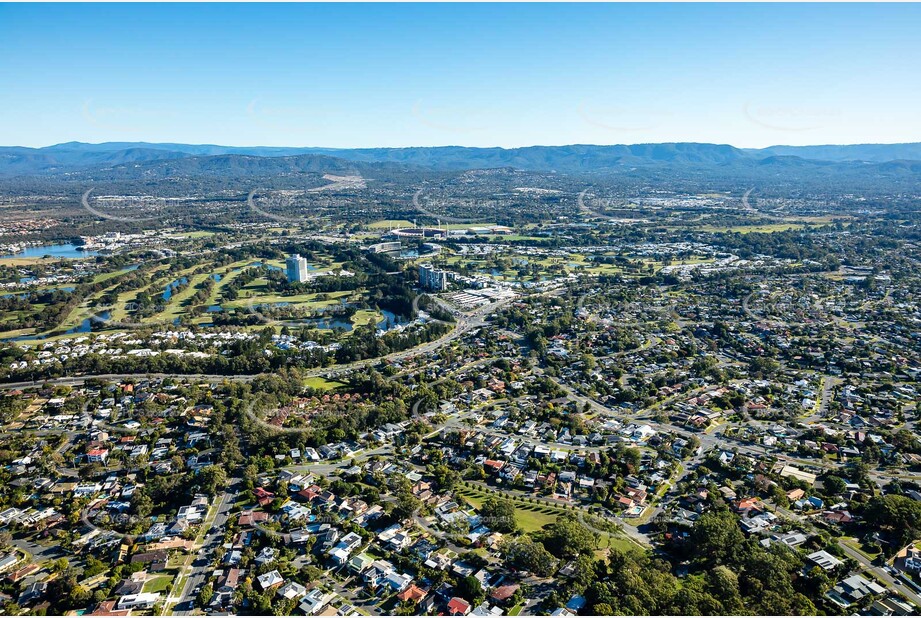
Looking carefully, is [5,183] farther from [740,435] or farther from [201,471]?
[740,435]

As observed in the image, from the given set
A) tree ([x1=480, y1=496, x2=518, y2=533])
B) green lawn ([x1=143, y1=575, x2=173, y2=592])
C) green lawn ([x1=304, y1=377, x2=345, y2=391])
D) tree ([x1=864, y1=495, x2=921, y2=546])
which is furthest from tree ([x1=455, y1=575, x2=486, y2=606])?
green lawn ([x1=304, y1=377, x2=345, y2=391])

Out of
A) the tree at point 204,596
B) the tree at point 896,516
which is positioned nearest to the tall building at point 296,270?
the tree at point 204,596

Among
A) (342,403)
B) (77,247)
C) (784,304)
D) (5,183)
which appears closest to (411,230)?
(77,247)

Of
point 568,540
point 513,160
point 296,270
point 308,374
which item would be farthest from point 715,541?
point 513,160

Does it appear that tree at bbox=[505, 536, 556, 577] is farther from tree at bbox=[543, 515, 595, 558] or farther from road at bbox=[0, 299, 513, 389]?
road at bbox=[0, 299, 513, 389]

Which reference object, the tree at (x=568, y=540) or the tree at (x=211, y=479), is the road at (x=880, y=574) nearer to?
the tree at (x=568, y=540)
